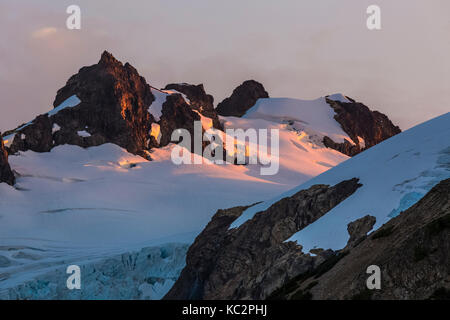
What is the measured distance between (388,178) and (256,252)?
17.6 m

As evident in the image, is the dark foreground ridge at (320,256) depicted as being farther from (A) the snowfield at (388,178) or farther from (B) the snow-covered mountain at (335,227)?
(A) the snowfield at (388,178)

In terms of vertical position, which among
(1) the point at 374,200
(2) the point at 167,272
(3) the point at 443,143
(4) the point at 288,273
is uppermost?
(3) the point at 443,143

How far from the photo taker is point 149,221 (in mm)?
167250

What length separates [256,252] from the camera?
225 feet

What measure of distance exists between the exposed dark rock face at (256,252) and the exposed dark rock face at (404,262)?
10.8m

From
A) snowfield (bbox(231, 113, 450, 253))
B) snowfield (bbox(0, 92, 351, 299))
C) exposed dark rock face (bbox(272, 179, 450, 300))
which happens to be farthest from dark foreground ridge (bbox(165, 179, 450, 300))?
snowfield (bbox(0, 92, 351, 299))

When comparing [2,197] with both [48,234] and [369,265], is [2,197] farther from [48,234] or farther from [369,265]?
[369,265]

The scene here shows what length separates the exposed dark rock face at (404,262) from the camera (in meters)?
29.0

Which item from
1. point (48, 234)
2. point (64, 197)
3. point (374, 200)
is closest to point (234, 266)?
point (374, 200)

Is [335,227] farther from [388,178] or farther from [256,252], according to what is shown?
[256,252]

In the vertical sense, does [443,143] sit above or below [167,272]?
above

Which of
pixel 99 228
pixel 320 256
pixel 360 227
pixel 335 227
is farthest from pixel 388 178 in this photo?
pixel 99 228

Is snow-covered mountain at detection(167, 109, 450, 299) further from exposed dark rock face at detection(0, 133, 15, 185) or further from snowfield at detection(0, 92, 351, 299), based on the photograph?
exposed dark rock face at detection(0, 133, 15, 185)

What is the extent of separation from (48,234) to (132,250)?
4134 cm
